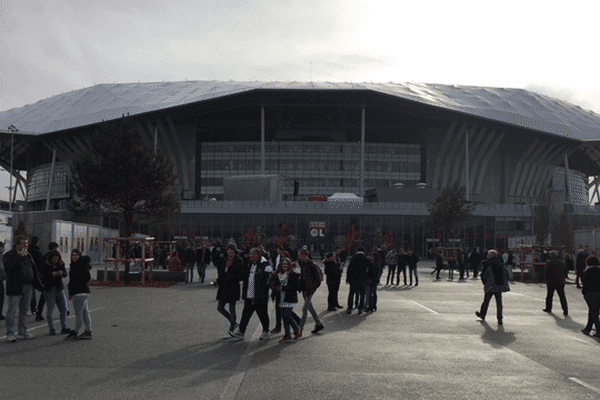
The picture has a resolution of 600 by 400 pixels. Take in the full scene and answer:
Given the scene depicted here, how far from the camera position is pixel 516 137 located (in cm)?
7831

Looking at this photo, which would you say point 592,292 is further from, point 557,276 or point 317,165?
point 317,165

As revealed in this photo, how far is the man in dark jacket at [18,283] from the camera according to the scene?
33.3ft

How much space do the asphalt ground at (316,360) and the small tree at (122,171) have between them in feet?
39.9

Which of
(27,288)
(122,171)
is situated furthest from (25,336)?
(122,171)

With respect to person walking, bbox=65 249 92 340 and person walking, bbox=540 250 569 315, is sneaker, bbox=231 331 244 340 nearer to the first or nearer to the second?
person walking, bbox=65 249 92 340

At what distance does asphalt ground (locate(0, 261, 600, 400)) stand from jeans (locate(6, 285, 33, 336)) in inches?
11.4

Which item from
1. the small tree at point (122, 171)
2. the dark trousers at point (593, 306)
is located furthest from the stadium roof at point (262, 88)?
the dark trousers at point (593, 306)

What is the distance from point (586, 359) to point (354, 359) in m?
3.54

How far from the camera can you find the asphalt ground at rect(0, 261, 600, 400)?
6688 mm

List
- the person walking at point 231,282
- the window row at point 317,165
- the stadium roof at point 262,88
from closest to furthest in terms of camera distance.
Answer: the person walking at point 231,282
the stadium roof at point 262,88
the window row at point 317,165

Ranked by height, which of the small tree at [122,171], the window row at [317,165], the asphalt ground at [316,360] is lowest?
the asphalt ground at [316,360]

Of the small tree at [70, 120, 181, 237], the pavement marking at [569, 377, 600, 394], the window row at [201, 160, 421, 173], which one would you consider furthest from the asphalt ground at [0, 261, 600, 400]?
the window row at [201, 160, 421, 173]

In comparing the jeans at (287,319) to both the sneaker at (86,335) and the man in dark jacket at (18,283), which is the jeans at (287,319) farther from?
the man in dark jacket at (18,283)

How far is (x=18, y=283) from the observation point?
1020 centimetres
